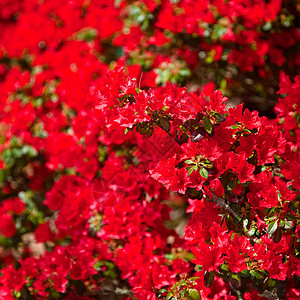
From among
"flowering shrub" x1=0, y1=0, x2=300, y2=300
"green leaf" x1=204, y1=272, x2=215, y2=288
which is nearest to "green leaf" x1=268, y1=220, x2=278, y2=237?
"flowering shrub" x1=0, y1=0, x2=300, y2=300

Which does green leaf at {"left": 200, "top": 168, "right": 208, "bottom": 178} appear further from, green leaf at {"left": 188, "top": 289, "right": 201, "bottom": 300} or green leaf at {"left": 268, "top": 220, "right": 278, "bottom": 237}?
green leaf at {"left": 188, "top": 289, "right": 201, "bottom": 300}

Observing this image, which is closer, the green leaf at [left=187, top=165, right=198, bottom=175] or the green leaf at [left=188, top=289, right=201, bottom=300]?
the green leaf at [left=187, top=165, right=198, bottom=175]

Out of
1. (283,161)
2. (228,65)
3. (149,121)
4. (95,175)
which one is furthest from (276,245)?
(228,65)

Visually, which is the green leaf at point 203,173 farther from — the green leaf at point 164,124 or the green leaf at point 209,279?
the green leaf at point 209,279

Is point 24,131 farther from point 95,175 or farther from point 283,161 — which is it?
point 283,161

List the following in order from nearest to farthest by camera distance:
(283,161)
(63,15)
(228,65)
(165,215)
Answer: (283,161)
(165,215)
(228,65)
(63,15)

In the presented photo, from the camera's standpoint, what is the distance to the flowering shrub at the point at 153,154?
110 cm

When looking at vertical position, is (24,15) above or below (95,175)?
above

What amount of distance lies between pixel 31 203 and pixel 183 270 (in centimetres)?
112

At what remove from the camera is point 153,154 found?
130cm

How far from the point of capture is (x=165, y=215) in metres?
1.54

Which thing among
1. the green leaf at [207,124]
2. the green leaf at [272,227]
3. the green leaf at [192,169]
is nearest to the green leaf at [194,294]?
the green leaf at [272,227]

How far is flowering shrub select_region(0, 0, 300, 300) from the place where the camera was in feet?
3.61

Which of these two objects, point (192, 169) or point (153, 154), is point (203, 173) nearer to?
point (192, 169)
